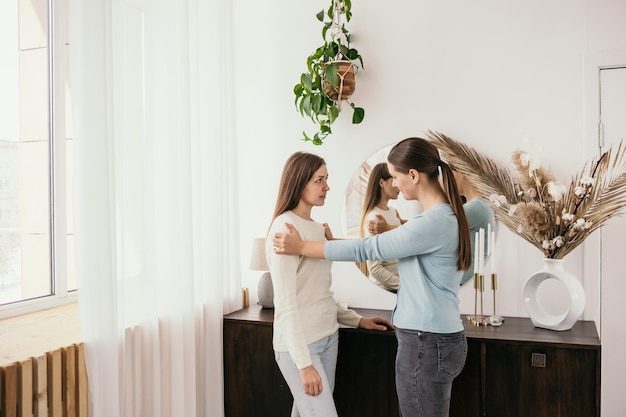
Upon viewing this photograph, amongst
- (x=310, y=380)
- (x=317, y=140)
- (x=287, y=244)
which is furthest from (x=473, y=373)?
(x=317, y=140)

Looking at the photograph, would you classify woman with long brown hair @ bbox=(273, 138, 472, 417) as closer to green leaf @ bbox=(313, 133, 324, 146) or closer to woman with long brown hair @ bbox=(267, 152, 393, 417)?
woman with long brown hair @ bbox=(267, 152, 393, 417)

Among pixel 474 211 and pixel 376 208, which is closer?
pixel 474 211

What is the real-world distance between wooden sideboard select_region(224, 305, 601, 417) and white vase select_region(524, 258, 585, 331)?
0.05 meters

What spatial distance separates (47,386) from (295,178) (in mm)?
1114

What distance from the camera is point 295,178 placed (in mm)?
2084

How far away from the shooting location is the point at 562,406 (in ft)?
7.13

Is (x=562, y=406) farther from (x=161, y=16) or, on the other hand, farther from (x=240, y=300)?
(x=161, y=16)

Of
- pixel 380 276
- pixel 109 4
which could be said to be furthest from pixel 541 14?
pixel 109 4

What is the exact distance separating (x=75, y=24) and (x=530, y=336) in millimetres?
2152

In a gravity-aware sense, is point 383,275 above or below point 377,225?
below

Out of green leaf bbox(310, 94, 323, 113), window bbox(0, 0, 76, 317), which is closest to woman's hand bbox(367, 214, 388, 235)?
green leaf bbox(310, 94, 323, 113)

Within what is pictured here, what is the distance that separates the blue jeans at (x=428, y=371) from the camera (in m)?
1.83

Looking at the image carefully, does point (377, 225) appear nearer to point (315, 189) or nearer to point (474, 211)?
point (474, 211)

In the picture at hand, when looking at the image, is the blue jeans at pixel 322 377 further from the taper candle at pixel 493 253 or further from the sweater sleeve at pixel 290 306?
the taper candle at pixel 493 253
